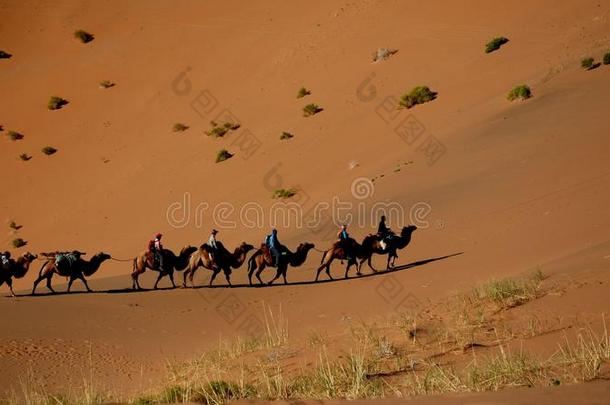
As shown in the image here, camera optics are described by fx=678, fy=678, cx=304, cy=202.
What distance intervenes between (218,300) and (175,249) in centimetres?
1405

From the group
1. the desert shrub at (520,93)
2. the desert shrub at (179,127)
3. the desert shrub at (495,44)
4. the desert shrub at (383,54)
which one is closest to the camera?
the desert shrub at (520,93)

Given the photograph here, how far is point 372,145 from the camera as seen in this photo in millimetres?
38594

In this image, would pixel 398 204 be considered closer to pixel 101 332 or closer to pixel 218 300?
pixel 218 300

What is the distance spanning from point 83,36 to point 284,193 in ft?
106

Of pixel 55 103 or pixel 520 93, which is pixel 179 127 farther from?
pixel 520 93

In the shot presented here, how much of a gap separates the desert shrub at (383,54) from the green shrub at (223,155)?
12851 millimetres

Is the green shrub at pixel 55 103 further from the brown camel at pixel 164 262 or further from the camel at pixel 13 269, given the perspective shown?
the brown camel at pixel 164 262

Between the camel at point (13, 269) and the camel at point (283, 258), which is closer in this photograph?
the camel at point (13, 269)

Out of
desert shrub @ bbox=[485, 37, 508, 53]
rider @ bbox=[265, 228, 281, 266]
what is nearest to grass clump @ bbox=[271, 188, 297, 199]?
rider @ bbox=[265, 228, 281, 266]

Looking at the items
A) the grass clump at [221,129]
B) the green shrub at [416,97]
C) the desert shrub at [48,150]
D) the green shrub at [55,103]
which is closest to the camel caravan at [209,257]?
the green shrub at [416,97]

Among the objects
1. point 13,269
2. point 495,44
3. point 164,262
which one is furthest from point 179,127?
point 13,269

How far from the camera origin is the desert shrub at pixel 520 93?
116 ft

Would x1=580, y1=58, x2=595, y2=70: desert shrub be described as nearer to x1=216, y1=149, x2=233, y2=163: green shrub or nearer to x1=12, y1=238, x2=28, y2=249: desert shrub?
x1=216, y1=149, x2=233, y2=163: green shrub

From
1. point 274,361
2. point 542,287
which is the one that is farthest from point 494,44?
point 274,361
